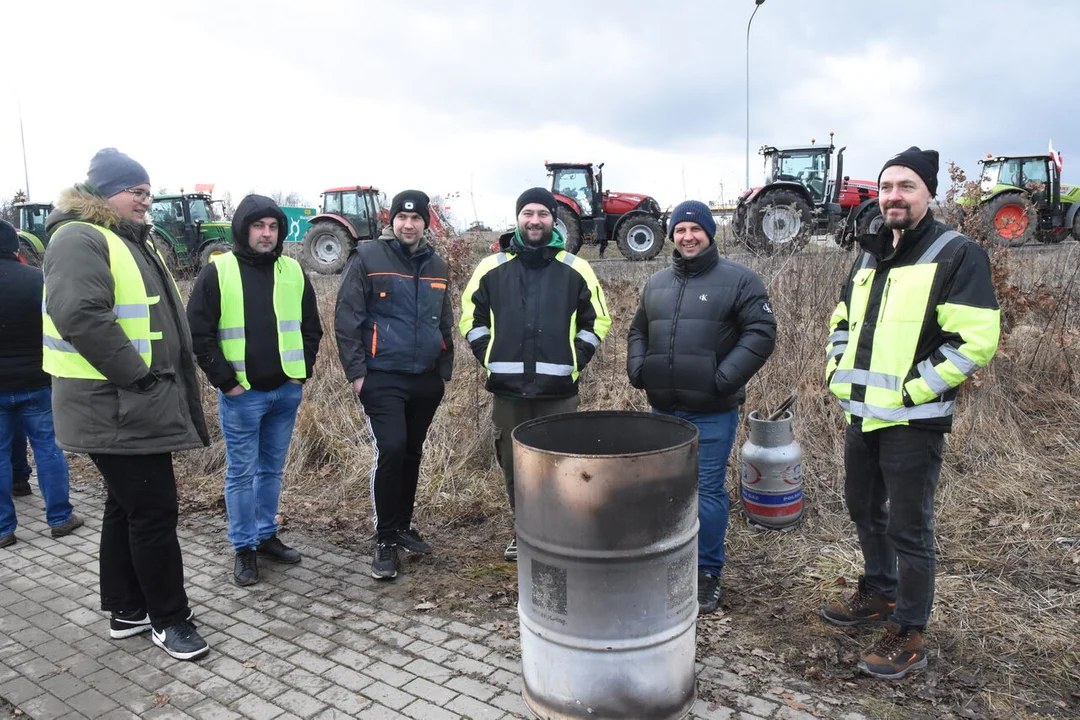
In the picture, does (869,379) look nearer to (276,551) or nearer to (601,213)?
(276,551)

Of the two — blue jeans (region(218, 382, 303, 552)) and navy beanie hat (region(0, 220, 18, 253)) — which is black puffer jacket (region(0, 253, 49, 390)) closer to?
navy beanie hat (region(0, 220, 18, 253))

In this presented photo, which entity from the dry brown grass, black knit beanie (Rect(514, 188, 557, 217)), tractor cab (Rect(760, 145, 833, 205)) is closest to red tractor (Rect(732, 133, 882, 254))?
tractor cab (Rect(760, 145, 833, 205))

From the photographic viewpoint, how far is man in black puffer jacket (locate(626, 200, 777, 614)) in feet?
11.5

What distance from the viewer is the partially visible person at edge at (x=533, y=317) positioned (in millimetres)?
3920

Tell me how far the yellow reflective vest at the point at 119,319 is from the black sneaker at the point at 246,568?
144 cm

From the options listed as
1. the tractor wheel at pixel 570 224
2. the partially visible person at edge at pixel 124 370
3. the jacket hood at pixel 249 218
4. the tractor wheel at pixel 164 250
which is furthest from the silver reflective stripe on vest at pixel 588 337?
the tractor wheel at pixel 570 224

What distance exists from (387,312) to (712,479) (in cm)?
193

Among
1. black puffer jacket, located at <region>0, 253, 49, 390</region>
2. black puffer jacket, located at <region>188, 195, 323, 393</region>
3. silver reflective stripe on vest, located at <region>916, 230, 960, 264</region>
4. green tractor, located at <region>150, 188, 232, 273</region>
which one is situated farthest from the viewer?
green tractor, located at <region>150, 188, 232, 273</region>

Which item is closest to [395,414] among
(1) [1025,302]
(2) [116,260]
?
(2) [116,260]

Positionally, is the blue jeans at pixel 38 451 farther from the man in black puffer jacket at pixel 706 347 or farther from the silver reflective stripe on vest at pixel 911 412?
the silver reflective stripe on vest at pixel 911 412

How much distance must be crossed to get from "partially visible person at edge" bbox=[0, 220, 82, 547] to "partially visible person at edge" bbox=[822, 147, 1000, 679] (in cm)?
468

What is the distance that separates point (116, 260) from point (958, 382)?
3.38m

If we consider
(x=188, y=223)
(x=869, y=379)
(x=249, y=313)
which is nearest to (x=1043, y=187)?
(x=869, y=379)

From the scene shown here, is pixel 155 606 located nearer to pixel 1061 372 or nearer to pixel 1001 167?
pixel 1061 372
